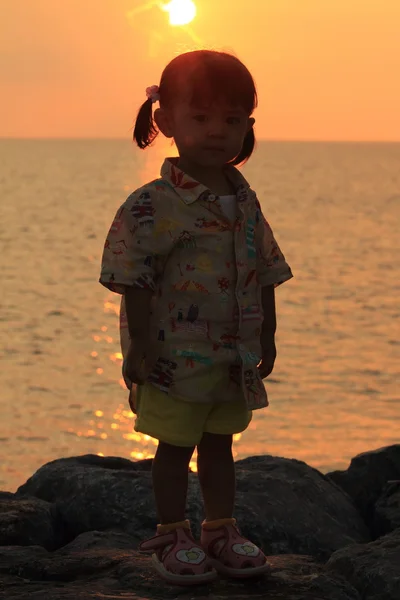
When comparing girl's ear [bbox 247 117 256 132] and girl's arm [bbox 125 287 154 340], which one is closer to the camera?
girl's arm [bbox 125 287 154 340]

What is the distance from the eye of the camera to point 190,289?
17.0 feet

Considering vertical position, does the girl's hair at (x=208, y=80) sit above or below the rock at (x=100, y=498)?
above

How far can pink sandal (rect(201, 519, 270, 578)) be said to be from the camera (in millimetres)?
5340

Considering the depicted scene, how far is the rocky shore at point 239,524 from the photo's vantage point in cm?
525

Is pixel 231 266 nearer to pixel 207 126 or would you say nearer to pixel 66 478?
pixel 207 126

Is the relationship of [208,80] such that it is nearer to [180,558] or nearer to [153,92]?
[153,92]

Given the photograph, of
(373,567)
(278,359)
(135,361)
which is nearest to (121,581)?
(135,361)

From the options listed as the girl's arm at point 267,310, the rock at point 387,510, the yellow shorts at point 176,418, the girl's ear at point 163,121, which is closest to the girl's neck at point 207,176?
the girl's ear at point 163,121

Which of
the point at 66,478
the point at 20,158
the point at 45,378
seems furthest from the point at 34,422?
the point at 20,158

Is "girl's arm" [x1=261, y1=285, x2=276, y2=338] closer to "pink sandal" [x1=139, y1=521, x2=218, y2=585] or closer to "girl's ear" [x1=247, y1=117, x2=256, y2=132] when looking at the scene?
"girl's ear" [x1=247, y1=117, x2=256, y2=132]

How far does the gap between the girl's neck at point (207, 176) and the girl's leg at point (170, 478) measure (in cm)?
107

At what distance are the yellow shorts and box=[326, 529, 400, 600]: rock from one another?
0.80 meters

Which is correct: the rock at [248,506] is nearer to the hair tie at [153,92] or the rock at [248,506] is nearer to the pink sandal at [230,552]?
the pink sandal at [230,552]

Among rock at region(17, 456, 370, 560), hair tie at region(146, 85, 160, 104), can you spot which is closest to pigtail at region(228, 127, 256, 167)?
hair tie at region(146, 85, 160, 104)
